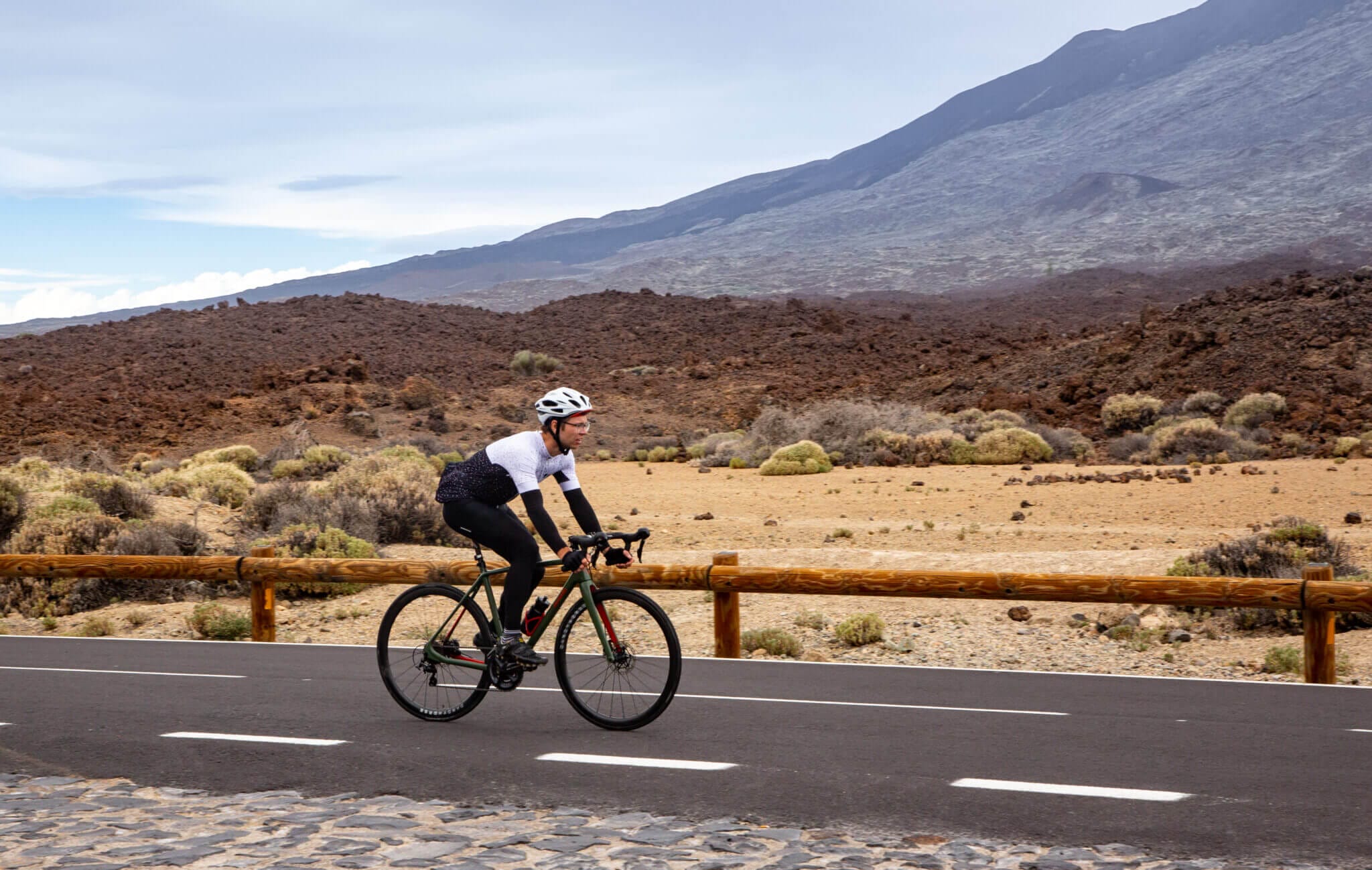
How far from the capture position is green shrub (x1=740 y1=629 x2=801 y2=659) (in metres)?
13.2

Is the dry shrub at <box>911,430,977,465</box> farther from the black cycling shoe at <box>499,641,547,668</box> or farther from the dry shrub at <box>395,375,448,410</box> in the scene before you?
the black cycling shoe at <box>499,641,547,668</box>

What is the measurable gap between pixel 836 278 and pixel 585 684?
422ft

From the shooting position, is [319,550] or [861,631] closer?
[861,631]

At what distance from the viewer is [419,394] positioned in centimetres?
5859

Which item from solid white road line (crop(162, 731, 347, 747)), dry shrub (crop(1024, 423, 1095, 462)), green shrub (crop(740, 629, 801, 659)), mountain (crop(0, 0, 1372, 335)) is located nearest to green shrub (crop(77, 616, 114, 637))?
green shrub (crop(740, 629, 801, 659))

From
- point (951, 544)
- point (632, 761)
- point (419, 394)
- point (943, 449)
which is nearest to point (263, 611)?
point (632, 761)

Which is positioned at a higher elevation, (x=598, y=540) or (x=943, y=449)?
(x=598, y=540)

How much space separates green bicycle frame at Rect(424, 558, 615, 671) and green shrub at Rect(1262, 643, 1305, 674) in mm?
6561

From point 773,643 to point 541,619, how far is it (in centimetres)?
516

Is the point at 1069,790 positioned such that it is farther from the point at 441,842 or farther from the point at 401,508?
the point at 401,508

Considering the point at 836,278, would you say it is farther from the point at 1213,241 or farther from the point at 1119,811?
the point at 1119,811

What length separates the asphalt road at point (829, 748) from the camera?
6414 mm

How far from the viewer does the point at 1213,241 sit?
120 m

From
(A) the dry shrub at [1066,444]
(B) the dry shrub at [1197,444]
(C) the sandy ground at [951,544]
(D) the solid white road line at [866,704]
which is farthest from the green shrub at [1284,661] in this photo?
(A) the dry shrub at [1066,444]
